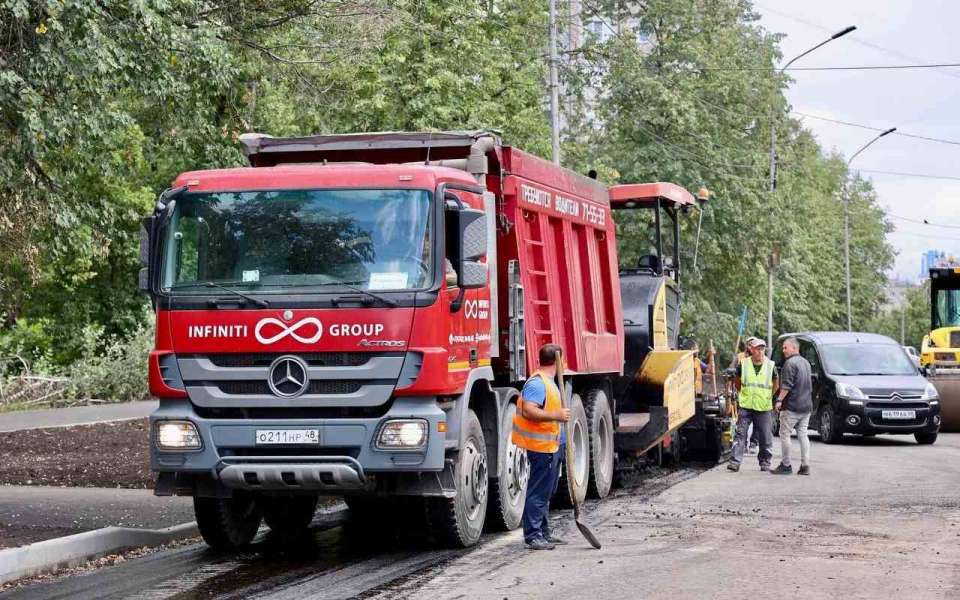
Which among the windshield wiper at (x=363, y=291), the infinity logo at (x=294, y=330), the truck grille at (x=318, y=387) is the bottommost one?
the truck grille at (x=318, y=387)

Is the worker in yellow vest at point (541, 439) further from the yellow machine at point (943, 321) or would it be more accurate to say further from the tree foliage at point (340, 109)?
the yellow machine at point (943, 321)

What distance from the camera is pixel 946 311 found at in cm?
3162

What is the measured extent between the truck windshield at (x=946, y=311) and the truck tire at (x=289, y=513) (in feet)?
73.2

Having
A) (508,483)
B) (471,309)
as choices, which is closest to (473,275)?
(471,309)

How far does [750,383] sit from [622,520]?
6.66 metres

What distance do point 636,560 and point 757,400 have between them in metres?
9.05

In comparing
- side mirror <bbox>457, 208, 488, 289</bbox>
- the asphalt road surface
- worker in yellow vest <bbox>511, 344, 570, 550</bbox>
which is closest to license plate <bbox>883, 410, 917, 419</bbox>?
the asphalt road surface

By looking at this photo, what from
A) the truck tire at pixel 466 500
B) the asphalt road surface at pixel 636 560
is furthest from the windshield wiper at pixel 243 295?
the asphalt road surface at pixel 636 560

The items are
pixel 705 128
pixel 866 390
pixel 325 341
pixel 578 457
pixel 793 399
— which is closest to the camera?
pixel 325 341

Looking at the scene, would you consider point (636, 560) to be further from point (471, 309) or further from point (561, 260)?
point (561, 260)

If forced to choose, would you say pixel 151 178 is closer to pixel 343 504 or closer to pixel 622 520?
pixel 343 504

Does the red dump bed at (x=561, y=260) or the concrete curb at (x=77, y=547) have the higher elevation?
the red dump bed at (x=561, y=260)

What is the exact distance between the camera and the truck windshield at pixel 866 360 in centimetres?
2427

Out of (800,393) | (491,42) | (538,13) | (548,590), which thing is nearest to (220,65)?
(800,393)
